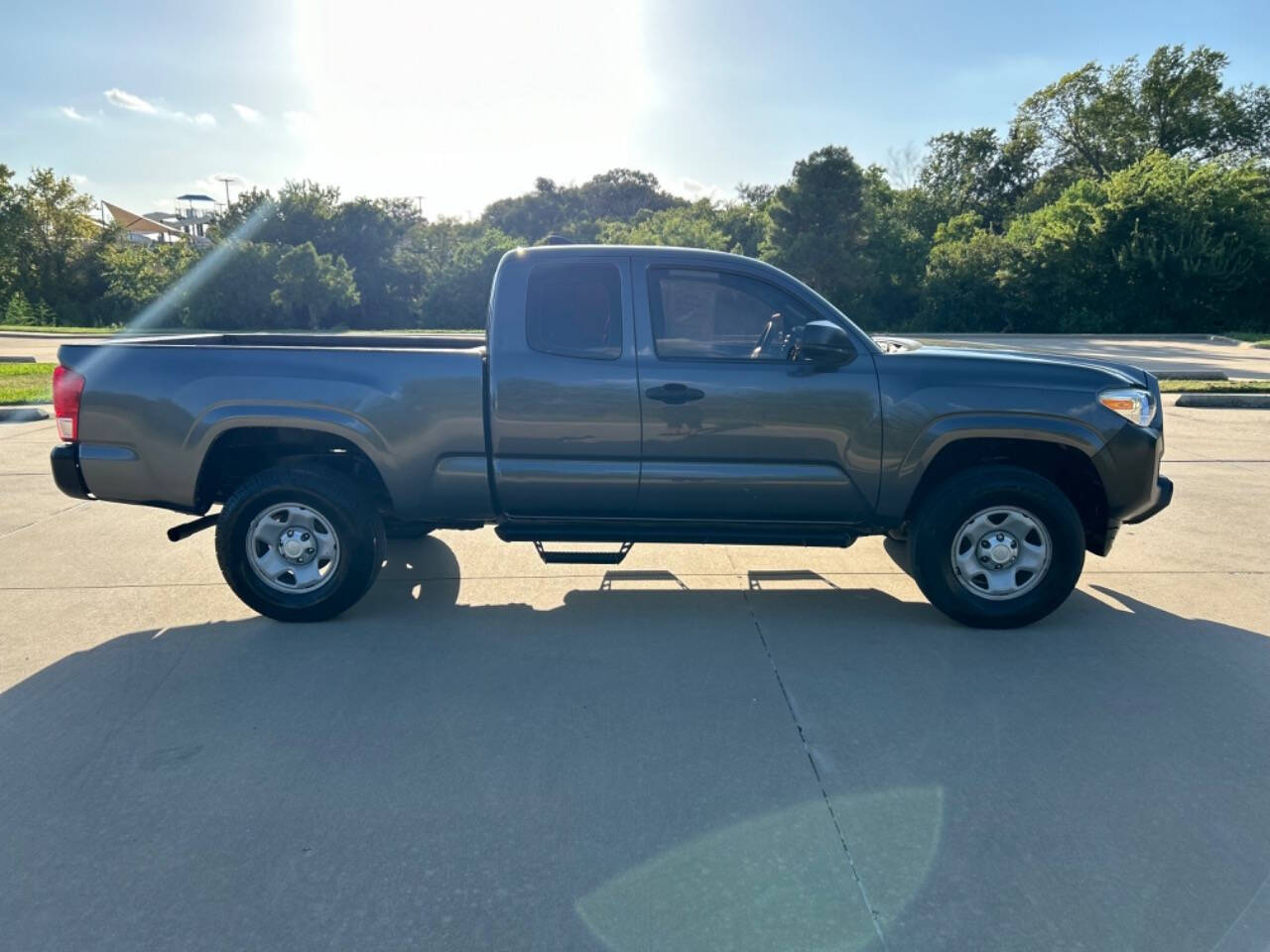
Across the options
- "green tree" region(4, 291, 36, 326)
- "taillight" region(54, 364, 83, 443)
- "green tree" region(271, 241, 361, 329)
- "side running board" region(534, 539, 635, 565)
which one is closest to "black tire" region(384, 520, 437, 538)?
"side running board" region(534, 539, 635, 565)

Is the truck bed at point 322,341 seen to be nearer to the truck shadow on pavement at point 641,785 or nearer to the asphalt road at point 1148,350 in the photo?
the truck shadow on pavement at point 641,785

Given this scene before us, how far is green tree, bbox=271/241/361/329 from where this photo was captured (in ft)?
104

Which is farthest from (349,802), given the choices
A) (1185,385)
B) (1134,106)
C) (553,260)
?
(1134,106)

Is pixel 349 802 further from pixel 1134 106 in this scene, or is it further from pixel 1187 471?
pixel 1134 106

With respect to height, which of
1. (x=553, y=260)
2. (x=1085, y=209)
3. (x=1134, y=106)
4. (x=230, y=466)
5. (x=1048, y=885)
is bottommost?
(x=1048, y=885)

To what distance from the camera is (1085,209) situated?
32.2m

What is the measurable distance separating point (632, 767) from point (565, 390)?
6.80 feet

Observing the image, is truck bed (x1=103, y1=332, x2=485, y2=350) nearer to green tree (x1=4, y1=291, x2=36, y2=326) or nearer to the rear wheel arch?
the rear wheel arch

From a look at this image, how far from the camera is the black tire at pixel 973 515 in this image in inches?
185

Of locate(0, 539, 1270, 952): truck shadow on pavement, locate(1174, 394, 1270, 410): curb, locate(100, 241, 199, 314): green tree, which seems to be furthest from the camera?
locate(100, 241, 199, 314): green tree

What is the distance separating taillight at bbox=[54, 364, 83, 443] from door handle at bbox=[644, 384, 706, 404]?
307 cm

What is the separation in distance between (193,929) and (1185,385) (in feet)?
52.7

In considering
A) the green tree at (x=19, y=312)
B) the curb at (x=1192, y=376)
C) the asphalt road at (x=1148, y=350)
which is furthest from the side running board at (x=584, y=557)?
the green tree at (x=19, y=312)

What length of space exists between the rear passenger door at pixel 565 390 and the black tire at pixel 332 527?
78cm
